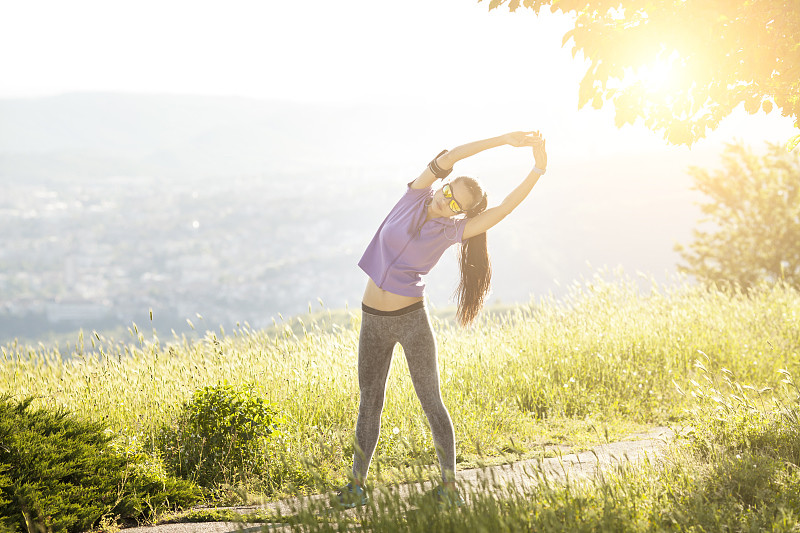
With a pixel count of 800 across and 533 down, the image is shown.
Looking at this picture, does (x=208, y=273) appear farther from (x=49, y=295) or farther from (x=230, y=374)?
(x=230, y=374)

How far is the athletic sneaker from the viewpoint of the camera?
3.32 meters

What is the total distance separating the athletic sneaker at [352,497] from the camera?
332cm

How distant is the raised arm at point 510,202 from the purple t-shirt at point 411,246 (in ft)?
0.22

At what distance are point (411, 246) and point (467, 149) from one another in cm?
69

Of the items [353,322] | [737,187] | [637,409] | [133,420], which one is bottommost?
[637,409]

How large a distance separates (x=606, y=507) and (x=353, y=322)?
5.09 m

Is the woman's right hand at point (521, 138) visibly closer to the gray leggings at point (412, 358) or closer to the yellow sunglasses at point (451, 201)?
the yellow sunglasses at point (451, 201)

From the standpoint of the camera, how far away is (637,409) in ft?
23.7

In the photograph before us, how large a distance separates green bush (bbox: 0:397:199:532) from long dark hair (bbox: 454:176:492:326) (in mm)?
2345

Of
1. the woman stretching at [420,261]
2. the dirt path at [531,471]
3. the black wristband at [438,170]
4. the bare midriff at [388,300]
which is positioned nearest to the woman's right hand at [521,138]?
the woman stretching at [420,261]

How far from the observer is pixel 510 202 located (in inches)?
159

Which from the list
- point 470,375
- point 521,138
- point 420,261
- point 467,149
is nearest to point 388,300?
point 420,261

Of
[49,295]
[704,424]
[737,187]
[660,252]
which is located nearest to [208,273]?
[49,295]

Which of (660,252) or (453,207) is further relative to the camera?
(660,252)
